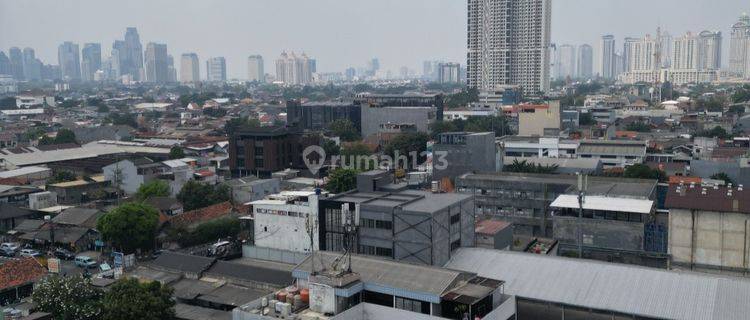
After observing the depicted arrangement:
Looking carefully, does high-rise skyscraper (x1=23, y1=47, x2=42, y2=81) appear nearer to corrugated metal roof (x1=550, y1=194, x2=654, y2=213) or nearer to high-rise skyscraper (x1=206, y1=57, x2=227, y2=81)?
high-rise skyscraper (x1=206, y1=57, x2=227, y2=81)

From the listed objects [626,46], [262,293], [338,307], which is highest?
[626,46]

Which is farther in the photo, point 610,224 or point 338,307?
point 610,224

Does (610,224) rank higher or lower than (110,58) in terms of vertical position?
lower

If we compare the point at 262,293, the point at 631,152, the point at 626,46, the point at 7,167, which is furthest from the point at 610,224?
the point at 626,46

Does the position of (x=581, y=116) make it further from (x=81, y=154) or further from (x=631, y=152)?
(x=81, y=154)

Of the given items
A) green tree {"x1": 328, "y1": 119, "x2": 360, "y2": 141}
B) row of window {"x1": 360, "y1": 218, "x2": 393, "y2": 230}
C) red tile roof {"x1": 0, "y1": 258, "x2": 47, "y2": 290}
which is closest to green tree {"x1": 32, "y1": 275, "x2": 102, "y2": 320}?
red tile roof {"x1": 0, "y1": 258, "x2": 47, "y2": 290}

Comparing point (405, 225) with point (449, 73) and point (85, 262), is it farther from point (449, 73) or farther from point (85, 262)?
point (449, 73)

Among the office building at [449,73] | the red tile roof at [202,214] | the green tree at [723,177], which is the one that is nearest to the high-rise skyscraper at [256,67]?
the office building at [449,73]
